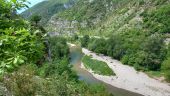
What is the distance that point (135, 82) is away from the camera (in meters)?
80.2

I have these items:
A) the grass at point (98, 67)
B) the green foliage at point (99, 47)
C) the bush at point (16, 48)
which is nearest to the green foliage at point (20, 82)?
the bush at point (16, 48)

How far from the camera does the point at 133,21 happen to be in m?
169

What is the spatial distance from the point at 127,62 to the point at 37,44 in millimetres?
100445

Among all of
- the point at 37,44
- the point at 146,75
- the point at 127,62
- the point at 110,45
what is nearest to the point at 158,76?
the point at 146,75

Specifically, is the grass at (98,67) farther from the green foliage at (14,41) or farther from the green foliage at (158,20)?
the green foliage at (14,41)

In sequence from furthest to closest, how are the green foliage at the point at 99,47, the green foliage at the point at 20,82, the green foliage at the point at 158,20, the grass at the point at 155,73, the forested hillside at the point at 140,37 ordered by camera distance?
the green foliage at the point at 158,20 < the green foliage at the point at 99,47 < the forested hillside at the point at 140,37 < the grass at the point at 155,73 < the green foliage at the point at 20,82

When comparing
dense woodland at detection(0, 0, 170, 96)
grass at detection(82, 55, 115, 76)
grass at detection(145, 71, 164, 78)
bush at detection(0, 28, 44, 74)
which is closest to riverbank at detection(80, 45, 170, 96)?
grass at detection(145, 71, 164, 78)

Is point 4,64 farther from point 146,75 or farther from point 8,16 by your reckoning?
point 146,75

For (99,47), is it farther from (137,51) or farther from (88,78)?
(88,78)

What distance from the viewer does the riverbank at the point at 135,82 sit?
2798 inches

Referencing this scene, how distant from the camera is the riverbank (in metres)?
71.1

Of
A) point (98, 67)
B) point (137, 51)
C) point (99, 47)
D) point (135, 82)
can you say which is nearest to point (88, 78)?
point (98, 67)

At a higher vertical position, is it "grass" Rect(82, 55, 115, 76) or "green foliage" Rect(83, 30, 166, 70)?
"green foliage" Rect(83, 30, 166, 70)

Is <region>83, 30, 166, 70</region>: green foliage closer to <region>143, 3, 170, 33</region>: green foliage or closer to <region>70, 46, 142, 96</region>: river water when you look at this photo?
<region>70, 46, 142, 96</region>: river water
